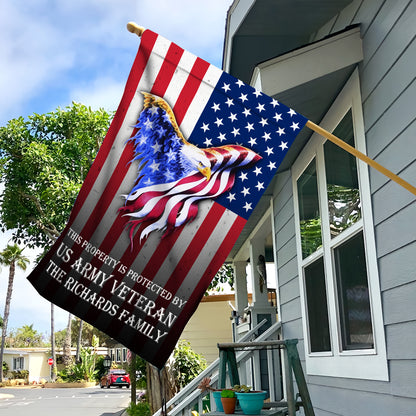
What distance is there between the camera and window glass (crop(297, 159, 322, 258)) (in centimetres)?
422

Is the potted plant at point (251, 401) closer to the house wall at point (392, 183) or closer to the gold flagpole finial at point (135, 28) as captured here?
the house wall at point (392, 183)

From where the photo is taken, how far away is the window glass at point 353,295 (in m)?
3.25

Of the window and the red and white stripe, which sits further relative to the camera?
the window

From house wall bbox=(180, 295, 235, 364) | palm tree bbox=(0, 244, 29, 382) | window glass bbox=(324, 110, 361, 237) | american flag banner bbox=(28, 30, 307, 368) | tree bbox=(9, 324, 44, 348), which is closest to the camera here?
american flag banner bbox=(28, 30, 307, 368)

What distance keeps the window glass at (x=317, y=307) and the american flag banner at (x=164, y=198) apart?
1754mm

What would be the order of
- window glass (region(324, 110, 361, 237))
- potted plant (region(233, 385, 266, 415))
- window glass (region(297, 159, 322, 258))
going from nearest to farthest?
potted plant (region(233, 385, 266, 415))
window glass (region(324, 110, 361, 237))
window glass (region(297, 159, 322, 258))

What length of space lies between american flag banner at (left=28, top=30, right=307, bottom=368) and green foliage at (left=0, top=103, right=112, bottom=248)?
45.5 feet

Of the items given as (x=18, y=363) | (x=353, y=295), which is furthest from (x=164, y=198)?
(x=18, y=363)

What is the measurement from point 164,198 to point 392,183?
3.73 ft

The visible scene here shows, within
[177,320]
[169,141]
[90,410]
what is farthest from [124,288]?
[90,410]

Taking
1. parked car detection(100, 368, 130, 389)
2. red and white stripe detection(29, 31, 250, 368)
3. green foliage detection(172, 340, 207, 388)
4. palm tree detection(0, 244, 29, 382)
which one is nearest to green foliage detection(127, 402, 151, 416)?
green foliage detection(172, 340, 207, 388)

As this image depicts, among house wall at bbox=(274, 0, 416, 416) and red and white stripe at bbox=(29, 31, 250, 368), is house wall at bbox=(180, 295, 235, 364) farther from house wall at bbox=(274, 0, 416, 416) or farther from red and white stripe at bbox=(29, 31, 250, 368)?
red and white stripe at bbox=(29, 31, 250, 368)

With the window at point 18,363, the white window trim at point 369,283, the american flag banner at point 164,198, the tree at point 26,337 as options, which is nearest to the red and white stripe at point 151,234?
the american flag banner at point 164,198

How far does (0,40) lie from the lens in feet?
141
